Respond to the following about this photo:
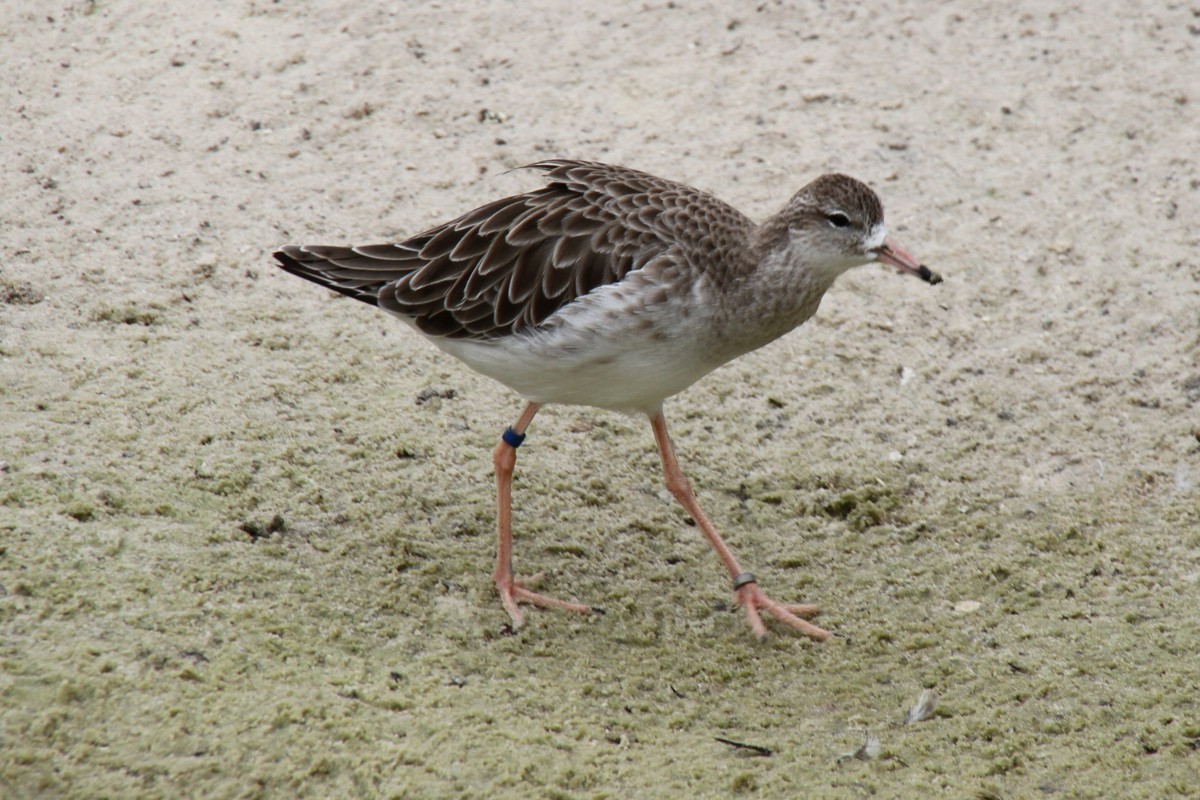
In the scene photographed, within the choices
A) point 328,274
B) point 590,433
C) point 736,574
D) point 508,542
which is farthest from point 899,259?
point 328,274

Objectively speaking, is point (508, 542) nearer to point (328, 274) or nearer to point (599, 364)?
point (599, 364)

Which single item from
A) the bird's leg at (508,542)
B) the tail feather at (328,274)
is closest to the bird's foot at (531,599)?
the bird's leg at (508,542)

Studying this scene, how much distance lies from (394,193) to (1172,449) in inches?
206

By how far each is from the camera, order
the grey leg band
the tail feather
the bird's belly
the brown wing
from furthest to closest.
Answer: the tail feather
the grey leg band
the brown wing
the bird's belly

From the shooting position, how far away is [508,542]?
6.49 metres

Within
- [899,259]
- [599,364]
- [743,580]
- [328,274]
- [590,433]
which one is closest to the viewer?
[599,364]

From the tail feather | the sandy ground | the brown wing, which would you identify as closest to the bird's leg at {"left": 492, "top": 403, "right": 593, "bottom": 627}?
the sandy ground

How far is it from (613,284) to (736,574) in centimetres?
162

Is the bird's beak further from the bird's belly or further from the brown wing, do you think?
the bird's belly

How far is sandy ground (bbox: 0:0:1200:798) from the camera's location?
16.8 feet

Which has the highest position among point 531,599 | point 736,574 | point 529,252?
point 529,252

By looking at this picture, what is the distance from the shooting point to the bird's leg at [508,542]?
635cm

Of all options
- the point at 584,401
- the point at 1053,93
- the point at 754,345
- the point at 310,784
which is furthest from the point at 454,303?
the point at 1053,93

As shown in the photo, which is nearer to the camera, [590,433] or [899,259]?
[899,259]
